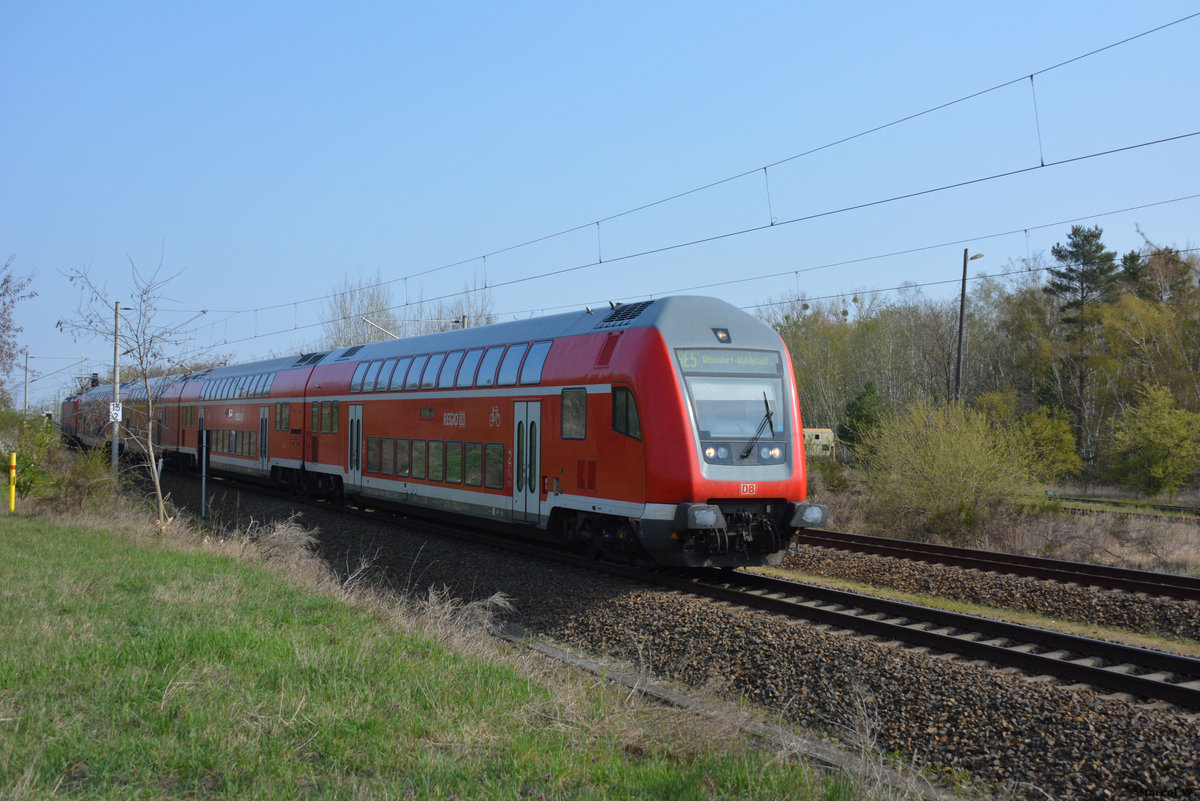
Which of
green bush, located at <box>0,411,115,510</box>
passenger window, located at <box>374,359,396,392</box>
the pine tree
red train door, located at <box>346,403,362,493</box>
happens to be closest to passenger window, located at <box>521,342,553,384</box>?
passenger window, located at <box>374,359,396,392</box>

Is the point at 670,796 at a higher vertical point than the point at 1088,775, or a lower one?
higher

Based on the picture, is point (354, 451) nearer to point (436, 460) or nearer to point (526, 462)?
point (436, 460)

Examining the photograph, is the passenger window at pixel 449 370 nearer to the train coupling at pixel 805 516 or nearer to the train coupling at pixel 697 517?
the train coupling at pixel 697 517

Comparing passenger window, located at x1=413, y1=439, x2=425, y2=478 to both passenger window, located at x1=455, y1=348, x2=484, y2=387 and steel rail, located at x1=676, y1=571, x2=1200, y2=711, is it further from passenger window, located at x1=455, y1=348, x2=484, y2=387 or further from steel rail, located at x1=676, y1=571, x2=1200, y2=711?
steel rail, located at x1=676, y1=571, x2=1200, y2=711

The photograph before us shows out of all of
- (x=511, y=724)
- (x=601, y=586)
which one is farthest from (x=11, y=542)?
(x=511, y=724)

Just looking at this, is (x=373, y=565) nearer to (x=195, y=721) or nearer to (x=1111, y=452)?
(x=195, y=721)

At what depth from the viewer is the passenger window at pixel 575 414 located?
1225 centimetres

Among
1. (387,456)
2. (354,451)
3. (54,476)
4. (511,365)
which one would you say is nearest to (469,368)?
(511,365)

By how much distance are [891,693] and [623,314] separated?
6756 millimetres

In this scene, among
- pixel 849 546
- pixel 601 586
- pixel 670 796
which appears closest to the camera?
pixel 670 796

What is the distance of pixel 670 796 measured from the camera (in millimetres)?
4523

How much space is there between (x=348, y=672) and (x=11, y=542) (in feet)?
31.0

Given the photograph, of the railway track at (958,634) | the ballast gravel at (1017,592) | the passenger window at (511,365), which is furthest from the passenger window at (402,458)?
the ballast gravel at (1017,592)

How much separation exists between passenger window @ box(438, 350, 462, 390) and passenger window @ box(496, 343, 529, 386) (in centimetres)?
165
